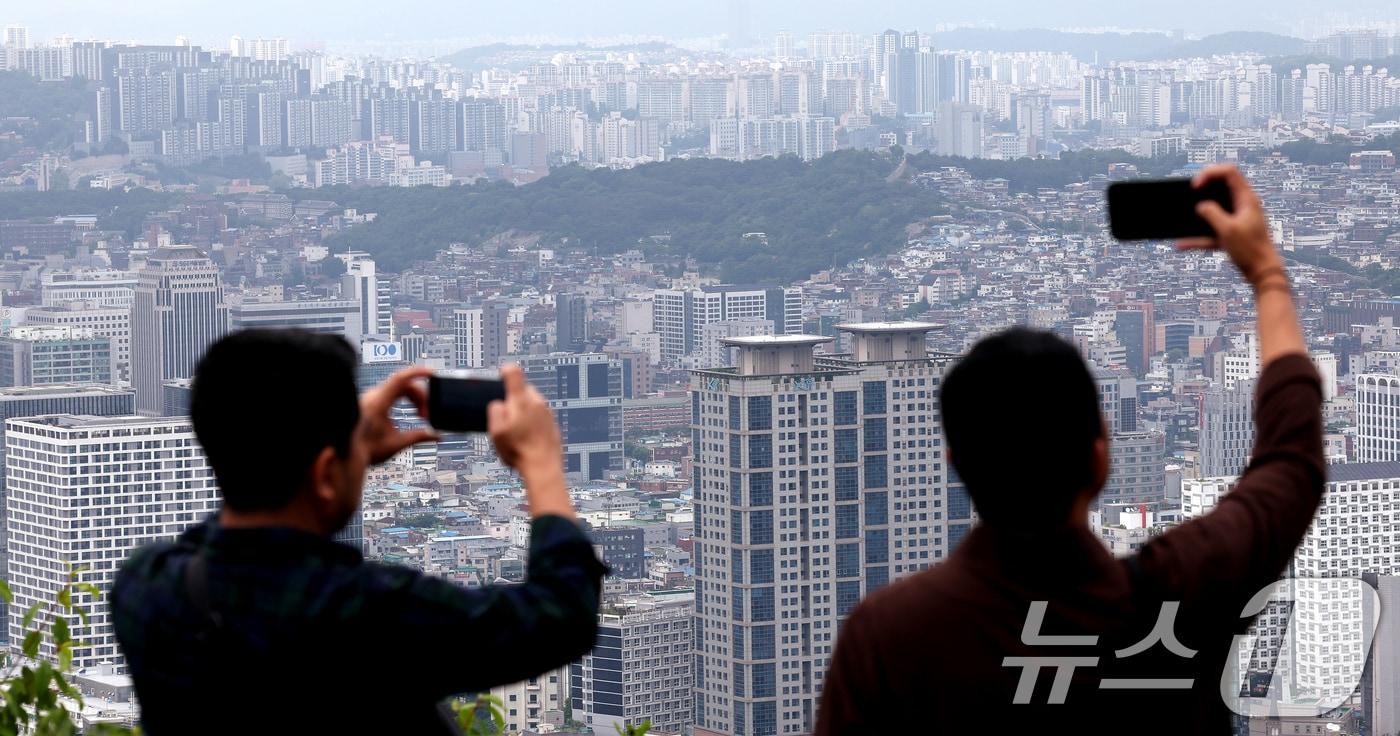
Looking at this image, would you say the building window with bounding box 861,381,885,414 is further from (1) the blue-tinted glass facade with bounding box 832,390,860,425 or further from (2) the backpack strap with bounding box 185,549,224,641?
(2) the backpack strap with bounding box 185,549,224,641

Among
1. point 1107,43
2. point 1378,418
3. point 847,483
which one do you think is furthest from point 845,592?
point 1107,43

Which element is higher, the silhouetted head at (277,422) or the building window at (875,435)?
the silhouetted head at (277,422)

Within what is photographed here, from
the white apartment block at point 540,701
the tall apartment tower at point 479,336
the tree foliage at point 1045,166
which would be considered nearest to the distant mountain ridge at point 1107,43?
the tree foliage at point 1045,166

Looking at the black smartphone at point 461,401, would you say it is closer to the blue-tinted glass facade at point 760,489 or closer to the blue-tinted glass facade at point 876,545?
the blue-tinted glass facade at point 760,489

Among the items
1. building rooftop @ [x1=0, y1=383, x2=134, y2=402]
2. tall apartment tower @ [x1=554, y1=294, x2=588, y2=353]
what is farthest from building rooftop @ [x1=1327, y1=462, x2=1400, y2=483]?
tall apartment tower @ [x1=554, y1=294, x2=588, y2=353]

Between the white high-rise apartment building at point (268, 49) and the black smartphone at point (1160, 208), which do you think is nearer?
the black smartphone at point (1160, 208)

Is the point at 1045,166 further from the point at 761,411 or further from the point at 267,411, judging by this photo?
the point at 267,411

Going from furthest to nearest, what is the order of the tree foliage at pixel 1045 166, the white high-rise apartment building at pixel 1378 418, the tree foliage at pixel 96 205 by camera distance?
the tree foliage at pixel 96 205 → the tree foliage at pixel 1045 166 → the white high-rise apartment building at pixel 1378 418
